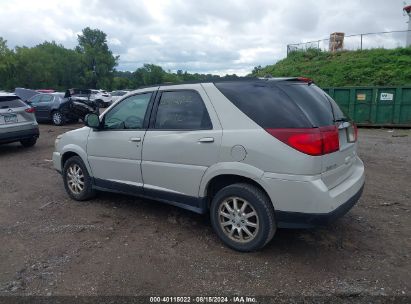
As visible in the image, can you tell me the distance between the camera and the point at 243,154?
11.2 feet

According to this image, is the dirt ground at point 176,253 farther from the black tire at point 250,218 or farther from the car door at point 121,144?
the car door at point 121,144

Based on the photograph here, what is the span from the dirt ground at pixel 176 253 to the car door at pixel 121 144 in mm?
503

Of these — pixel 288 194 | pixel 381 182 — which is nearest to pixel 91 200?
pixel 288 194

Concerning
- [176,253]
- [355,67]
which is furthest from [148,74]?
[176,253]

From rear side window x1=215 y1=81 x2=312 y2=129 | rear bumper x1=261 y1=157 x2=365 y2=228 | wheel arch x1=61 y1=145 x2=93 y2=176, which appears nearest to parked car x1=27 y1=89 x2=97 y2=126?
wheel arch x1=61 y1=145 x2=93 y2=176

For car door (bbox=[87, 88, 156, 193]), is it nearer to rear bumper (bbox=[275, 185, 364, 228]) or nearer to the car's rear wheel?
rear bumper (bbox=[275, 185, 364, 228])

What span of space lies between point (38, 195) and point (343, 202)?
4.73 m

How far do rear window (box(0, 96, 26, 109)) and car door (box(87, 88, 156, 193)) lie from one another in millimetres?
5275

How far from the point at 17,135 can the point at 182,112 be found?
6.94 m

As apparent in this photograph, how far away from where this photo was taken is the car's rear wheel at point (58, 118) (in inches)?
609

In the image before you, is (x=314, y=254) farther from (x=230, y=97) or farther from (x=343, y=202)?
(x=230, y=97)

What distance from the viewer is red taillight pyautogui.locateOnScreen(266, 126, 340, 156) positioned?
314 cm

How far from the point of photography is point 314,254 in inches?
142

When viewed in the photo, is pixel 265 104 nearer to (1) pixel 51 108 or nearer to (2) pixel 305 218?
(2) pixel 305 218
